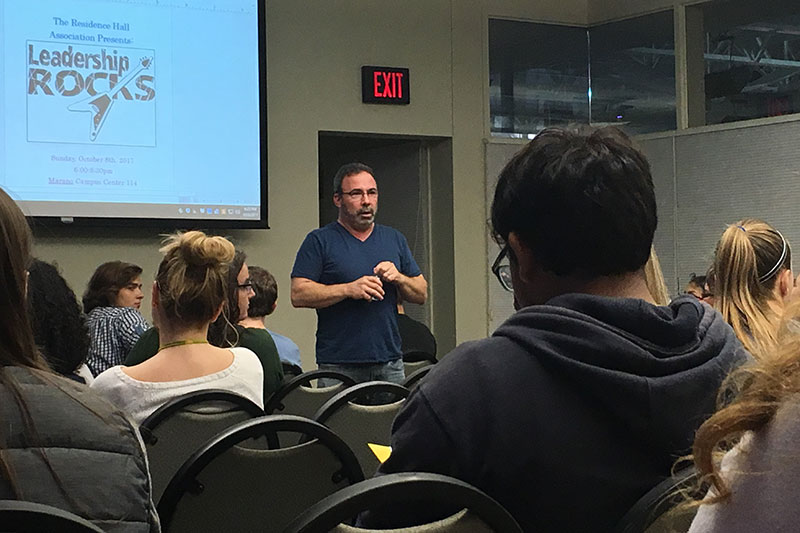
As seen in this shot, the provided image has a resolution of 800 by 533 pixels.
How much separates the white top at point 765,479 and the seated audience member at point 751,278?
2024 mm

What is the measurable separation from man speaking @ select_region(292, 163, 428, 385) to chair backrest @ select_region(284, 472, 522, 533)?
130 inches

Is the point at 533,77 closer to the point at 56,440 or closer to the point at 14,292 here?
the point at 14,292

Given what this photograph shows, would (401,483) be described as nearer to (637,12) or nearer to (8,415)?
(8,415)

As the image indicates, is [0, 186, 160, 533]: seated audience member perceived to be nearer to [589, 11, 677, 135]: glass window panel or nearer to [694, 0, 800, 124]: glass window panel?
[694, 0, 800, 124]: glass window panel

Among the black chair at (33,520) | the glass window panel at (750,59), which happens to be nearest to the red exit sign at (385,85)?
the glass window panel at (750,59)

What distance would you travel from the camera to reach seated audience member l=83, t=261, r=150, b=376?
174 inches

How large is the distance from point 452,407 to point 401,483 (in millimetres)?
296

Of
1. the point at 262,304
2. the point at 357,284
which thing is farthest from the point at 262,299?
the point at 357,284

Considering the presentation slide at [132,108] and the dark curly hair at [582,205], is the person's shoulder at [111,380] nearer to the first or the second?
the dark curly hair at [582,205]

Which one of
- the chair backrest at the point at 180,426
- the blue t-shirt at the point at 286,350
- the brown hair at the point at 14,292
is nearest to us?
the brown hair at the point at 14,292

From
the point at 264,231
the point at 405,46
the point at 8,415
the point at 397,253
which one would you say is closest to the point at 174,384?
the point at 8,415

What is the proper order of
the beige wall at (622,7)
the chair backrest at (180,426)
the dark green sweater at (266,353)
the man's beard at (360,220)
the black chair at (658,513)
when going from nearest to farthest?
the black chair at (658,513)
the chair backrest at (180,426)
the dark green sweater at (266,353)
the man's beard at (360,220)
the beige wall at (622,7)

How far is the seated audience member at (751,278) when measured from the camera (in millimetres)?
2727

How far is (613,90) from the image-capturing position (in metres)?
7.96
